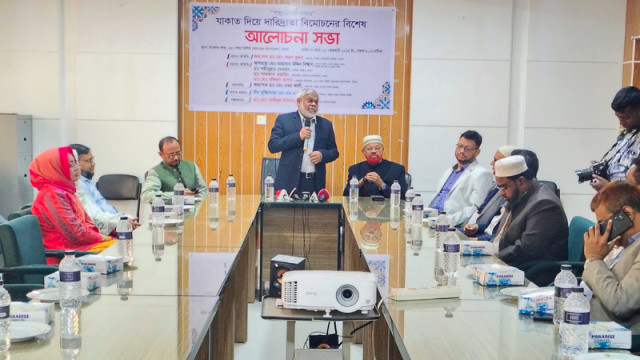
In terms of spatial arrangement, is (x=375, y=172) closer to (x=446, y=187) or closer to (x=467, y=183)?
(x=446, y=187)

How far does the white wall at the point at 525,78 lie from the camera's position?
7.81m

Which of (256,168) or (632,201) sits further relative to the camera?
(256,168)

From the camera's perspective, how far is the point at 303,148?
6.80 meters

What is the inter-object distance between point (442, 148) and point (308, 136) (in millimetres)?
1883

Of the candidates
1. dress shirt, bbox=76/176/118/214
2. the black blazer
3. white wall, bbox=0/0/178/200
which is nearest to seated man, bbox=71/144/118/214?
dress shirt, bbox=76/176/118/214

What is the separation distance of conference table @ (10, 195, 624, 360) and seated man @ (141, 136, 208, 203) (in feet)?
4.16

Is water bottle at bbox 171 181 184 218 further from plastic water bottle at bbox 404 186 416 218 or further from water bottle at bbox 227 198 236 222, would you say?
plastic water bottle at bbox 404 186 416 218

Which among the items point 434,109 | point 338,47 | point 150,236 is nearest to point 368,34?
point 338,47

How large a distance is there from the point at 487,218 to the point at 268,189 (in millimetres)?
1967

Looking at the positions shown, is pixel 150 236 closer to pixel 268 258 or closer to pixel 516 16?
pixel 268 258

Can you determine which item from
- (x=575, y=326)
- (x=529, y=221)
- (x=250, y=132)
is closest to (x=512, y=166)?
(x=529, y=221)

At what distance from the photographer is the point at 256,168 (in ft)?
26.5

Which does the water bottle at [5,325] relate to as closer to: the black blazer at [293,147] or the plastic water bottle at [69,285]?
the plastic water bottle at [69,285]

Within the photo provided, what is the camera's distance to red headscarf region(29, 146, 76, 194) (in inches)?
189
